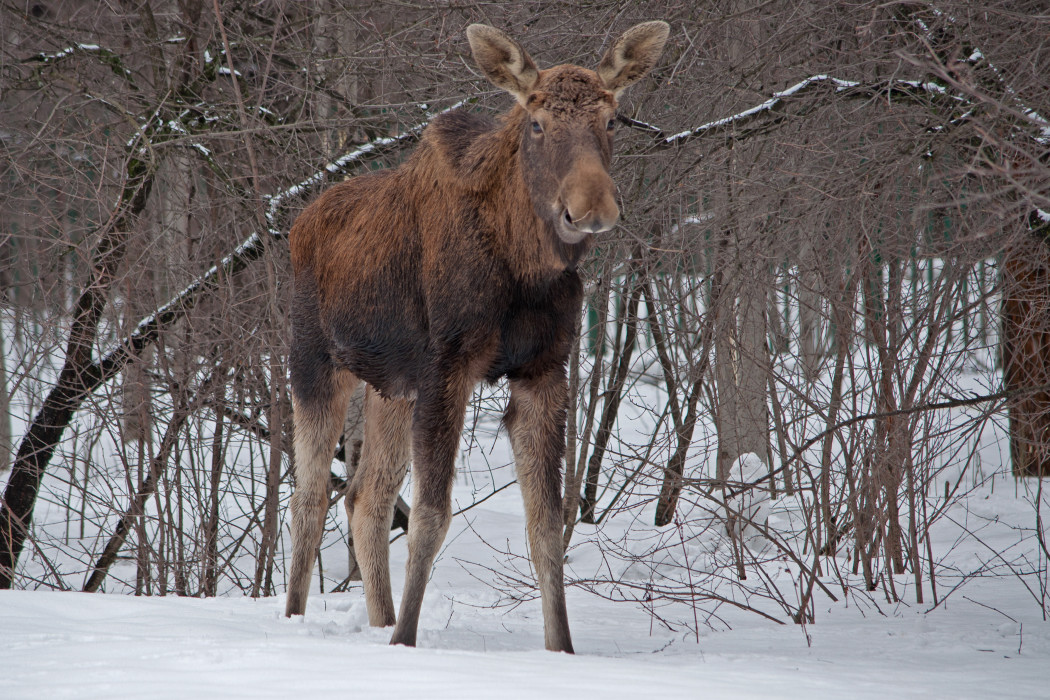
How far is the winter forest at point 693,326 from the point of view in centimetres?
395

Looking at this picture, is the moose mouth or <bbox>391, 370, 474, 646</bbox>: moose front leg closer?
the moose mouth

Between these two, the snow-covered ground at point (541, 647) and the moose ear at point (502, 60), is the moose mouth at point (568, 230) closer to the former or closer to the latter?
the moose ear at point (502, 60)

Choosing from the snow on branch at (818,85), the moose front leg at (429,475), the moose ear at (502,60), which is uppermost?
the snow on branch at (818,85)

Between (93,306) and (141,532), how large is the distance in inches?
71.2

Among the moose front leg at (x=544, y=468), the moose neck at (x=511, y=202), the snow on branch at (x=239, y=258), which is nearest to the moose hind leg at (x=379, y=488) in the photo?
the moose front leg at (x=544, y=468)

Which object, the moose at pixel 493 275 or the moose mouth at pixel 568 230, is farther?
the moose at pixel 493 275

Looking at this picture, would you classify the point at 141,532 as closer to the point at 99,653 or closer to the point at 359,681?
the point at 99,653

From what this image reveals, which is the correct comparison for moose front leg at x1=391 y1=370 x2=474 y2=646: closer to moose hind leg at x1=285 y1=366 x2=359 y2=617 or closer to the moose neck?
the moose neck

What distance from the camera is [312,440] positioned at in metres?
5.38

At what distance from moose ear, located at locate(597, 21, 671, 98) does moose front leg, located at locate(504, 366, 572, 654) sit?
1.33m

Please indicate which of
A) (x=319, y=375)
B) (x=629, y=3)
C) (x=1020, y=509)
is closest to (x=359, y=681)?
(x=319, y=375)

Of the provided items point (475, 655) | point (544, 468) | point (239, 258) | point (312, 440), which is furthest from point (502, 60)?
point (239, 258)

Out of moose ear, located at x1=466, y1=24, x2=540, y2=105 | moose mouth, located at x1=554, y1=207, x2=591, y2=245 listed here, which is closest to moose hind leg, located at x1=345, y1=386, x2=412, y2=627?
moose mouth, located at x1=554, y1=207, x2=591, y2=245

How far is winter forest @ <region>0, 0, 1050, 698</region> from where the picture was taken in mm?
3949
